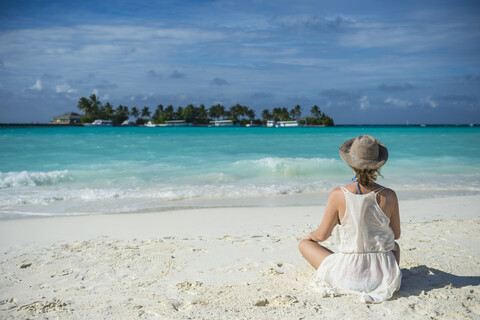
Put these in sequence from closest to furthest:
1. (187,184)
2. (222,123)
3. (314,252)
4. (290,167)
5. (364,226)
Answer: (364,226) < (314,252) < (187,184) < (290,167) < (222,123)

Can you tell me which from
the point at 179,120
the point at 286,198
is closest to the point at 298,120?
the point at 179,120

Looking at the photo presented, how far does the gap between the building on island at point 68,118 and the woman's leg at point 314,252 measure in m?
124

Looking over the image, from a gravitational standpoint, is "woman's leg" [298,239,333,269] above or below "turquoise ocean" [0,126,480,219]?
above

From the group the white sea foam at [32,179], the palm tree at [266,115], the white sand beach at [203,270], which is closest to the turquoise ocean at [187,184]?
the white sea foam at [32,179]

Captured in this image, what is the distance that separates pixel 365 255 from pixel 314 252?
467mm

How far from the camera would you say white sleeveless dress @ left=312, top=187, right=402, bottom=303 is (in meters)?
3.07

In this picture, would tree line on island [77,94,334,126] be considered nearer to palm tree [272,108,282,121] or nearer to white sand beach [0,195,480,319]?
palm tree [272,108,282,121]

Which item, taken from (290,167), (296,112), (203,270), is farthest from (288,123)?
(203,270)

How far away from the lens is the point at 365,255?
3189mm

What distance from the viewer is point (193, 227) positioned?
243 inches

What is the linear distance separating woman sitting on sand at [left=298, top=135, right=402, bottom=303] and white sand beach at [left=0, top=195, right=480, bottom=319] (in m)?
0.15

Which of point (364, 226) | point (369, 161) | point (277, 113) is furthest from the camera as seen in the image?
point (277, 113)

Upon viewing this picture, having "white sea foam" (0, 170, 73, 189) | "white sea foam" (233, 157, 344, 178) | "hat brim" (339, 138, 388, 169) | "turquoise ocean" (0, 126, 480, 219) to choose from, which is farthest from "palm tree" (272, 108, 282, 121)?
"hat brim" (339, 138, 388, 169)

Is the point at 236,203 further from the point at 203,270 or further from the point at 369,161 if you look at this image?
the point at 369,161
